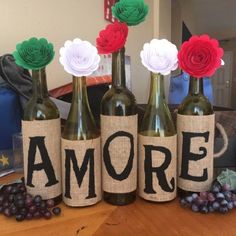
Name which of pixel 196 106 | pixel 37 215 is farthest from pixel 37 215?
pixel 196 106

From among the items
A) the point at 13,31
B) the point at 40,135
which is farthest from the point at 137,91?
the point at 40,135

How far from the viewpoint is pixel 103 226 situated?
0.44m

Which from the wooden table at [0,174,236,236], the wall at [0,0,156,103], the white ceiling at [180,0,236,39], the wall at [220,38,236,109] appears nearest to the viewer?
the wooden table at [0,174,236,236]

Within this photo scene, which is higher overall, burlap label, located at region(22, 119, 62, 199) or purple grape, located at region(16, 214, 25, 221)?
burlap label, located at region(22, 119, 62, 199)

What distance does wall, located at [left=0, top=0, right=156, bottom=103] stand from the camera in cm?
80

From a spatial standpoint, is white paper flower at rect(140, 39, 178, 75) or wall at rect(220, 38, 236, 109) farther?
wall at rect(220, 38, 236, 109)

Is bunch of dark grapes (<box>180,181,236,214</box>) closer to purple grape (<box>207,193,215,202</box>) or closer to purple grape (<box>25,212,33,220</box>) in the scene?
purple grape (<box>207,193,215,202</box>)

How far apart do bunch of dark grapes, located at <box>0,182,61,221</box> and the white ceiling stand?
2438 mm

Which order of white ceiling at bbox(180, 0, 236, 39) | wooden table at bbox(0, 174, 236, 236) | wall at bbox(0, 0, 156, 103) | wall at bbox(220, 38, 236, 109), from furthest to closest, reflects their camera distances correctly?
wall at bbox(220, 38, 236, 109)
white ceiling at bbox(180, 0, 236, 39)
wall at bbox(0, 0, 156, 103)
wooden table at bbox(0, 174, 236, 236)

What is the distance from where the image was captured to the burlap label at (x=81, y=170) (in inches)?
18.7

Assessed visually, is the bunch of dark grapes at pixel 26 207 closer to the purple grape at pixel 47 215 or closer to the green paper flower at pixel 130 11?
the purple grape at pixel 47 215

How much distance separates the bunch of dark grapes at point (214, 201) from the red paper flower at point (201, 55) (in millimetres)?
195

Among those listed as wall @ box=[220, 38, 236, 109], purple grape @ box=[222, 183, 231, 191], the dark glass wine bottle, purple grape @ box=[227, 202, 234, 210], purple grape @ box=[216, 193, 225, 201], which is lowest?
purple grape @ box=[227, 202, 234, 210]

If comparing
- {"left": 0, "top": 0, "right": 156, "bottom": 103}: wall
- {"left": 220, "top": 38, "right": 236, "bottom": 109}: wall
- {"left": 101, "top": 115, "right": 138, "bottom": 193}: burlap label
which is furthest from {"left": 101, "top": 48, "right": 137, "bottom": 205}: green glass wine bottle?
{"left": 220, "top": 38, "right": 236, "bottom": 109}: wall
